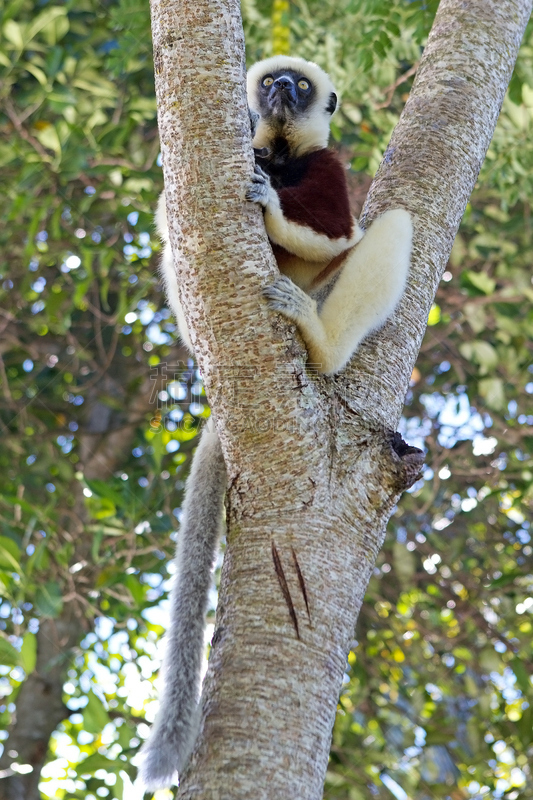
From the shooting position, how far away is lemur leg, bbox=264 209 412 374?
257 centimetres

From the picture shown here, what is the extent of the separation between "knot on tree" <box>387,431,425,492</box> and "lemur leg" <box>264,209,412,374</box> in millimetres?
373

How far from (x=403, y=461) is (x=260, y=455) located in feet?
1.29

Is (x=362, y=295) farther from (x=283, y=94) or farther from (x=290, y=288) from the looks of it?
(x=283, y=94)

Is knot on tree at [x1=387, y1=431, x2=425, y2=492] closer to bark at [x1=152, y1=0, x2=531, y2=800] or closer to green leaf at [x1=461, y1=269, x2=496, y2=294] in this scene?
bark at [x1=152, y1=0, x2=531, y2=800]

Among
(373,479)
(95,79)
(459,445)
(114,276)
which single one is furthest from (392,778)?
(95,79)

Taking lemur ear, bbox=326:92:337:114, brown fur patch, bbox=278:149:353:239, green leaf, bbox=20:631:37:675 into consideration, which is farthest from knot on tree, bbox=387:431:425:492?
lemur ear, bbox=326:92:337:114

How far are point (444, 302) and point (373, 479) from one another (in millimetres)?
3902

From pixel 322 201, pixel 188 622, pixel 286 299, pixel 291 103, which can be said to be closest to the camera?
pixel 286 299

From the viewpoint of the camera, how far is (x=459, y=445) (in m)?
5.57

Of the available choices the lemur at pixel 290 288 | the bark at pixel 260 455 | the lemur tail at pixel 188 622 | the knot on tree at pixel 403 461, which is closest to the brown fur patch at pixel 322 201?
the lemur at pixel 290 288

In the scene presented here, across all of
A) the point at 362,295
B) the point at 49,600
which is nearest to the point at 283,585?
the point at 362,295

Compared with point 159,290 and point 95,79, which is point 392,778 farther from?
point 95,79

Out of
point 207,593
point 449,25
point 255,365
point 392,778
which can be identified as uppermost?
point 449,25

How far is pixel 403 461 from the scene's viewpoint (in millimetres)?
2154
